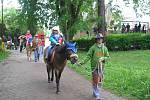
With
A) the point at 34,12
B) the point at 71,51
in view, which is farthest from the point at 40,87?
the point at 34,12

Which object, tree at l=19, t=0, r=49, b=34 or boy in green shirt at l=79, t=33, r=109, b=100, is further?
tree at l=19, t=0, r=49, b=34

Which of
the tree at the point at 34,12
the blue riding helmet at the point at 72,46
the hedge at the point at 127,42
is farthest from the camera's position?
the tree at the point at 34,12

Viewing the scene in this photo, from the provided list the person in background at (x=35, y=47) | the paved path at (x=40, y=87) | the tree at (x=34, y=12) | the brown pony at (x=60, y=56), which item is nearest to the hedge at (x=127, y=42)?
the tree at (x=34, y=12)

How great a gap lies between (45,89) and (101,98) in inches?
94.5

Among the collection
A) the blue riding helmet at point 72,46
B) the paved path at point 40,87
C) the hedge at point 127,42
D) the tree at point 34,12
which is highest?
the tree at point 34,12

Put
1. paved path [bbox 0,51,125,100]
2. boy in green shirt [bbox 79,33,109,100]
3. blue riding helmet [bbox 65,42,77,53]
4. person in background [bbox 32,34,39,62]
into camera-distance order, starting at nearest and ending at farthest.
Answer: boy in green shirt [bbox 79,33,109,100], paved path [bbox 0,51,125,100], blue riding helmet [bbox 65,42,77,53], person in background [bbox 32,34,39,62]

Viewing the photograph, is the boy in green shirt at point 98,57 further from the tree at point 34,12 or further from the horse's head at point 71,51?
the tree at point 34,12

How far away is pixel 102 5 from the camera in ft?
115

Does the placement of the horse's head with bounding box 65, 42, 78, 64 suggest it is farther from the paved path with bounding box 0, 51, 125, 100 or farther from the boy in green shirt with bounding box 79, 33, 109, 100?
the paved path with bounding box 0, 51, 125, 100

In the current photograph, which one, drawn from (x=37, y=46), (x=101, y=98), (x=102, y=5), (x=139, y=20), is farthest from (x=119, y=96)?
(x=139, y=20)

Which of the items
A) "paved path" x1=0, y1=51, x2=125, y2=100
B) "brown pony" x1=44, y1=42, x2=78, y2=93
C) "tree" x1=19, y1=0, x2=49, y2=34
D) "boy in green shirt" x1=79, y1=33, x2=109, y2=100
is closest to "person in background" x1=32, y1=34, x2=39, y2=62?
"paved path" x1=0, y1=51, x2=125, y2=100

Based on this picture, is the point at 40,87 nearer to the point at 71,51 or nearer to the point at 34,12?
the point at 71,51

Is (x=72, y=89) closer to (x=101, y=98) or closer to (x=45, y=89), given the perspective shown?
(x=45, y=89)

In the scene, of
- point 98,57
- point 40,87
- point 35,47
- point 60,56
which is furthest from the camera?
point 35,47
